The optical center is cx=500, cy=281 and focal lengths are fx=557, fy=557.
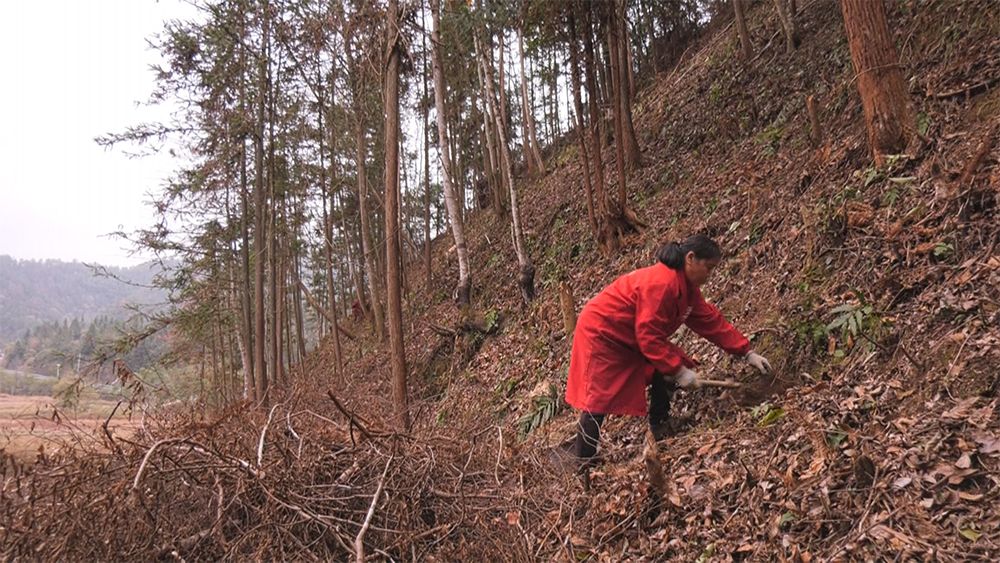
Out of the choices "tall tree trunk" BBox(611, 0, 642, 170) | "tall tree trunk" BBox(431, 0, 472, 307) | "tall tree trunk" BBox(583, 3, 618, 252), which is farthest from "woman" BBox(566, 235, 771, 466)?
"tall tree trunk" BBox(431, 0, 472, 307)

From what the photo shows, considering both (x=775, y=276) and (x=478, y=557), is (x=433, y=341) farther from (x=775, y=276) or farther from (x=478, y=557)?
(x=478, y=557)

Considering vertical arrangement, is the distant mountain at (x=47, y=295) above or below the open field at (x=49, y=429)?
above

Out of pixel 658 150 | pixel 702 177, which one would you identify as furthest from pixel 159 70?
pixel 702 177

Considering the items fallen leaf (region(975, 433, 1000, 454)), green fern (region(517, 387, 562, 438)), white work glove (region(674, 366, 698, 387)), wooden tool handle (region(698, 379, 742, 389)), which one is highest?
white work glove (region(674, 366, 698, 387))

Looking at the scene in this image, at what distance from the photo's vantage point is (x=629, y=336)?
159 inches

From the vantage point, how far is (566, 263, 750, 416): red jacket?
12.8 ft

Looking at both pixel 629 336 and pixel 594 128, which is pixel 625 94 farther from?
pixel 629 336

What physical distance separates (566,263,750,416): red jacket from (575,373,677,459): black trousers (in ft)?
0.44

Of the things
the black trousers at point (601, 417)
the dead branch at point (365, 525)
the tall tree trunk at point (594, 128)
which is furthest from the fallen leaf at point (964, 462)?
A: the tall tree trunk at point (594, 128)

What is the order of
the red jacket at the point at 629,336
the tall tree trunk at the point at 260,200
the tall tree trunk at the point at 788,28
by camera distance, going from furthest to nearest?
the tall tree trunk at the point at 260,200, the tall tree trunk at the point at 788,28, the red jacket at the point at 629,336

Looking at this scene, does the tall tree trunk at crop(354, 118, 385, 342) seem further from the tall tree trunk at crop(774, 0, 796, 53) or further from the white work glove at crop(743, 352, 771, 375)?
the white work glove at crop(743, 352, 771, 375)

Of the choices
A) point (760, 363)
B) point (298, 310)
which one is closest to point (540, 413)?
point (760, 363)

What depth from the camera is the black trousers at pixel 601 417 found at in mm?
4145

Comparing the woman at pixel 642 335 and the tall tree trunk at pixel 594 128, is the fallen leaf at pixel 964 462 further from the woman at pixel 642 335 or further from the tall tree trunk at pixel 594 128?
the tall tree trunk at pixel 594 128
